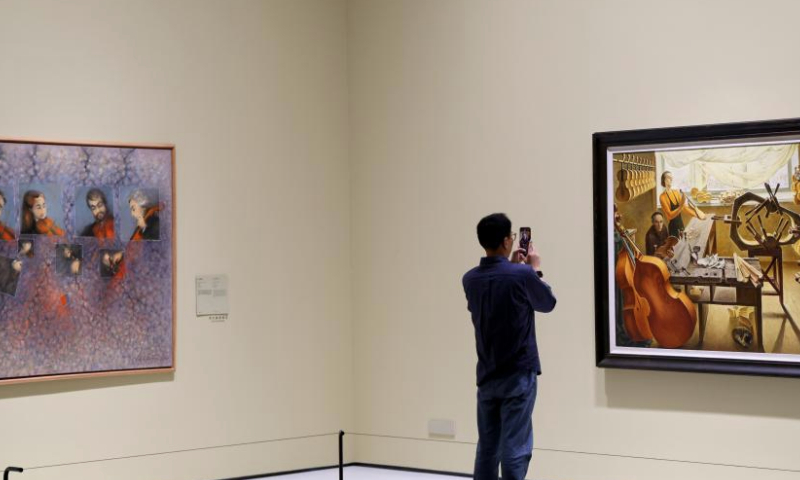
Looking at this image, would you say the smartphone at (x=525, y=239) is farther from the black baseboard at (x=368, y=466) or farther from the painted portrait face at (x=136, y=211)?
the painted portrait face at (x=136, y=211)

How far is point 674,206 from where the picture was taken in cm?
611

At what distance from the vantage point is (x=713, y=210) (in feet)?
19.7

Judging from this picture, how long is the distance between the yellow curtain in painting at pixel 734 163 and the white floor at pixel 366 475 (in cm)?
259

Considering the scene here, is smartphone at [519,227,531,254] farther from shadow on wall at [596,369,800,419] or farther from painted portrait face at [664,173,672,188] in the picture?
shadow on wall at [596,369,800,419]

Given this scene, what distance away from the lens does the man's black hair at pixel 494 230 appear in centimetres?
504

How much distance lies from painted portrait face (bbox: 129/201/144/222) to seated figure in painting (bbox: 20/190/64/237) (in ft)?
1.63

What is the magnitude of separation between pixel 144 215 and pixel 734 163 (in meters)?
3.72

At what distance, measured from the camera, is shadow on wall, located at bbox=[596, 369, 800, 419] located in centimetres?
579

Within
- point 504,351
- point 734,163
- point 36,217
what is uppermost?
point 734,163

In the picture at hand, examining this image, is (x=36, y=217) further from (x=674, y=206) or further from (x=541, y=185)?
(x=674, y=206)

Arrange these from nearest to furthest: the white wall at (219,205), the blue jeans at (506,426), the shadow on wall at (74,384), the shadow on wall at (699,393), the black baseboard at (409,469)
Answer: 1. the blue jeans at (506,426)
2. the shadow on wall at (699,393)
3. the shadow on wall at (74,384)
4. the white wall at (219,205)
5. the black baseboard at (409,469)

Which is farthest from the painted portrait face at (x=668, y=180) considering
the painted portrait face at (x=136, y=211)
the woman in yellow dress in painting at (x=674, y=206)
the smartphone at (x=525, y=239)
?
the painted portrait face at (x=136, y=211)

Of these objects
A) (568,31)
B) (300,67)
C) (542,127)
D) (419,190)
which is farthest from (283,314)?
(568,31)

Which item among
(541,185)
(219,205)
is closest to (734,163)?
(541,185)
